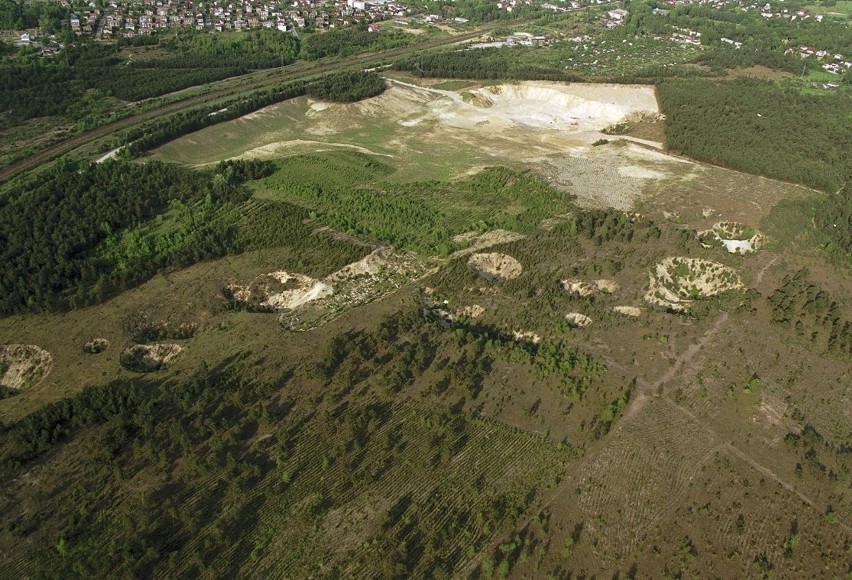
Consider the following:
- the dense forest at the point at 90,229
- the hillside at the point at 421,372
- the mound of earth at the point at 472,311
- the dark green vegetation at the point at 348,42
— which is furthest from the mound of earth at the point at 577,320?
the dark green vegetation at the point at 348,42

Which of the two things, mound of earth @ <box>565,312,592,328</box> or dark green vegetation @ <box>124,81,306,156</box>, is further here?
dark green vegetation @ <box>124,81,306,156</box>

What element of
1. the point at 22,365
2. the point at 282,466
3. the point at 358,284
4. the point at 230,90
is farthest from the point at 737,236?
the point at 230,90

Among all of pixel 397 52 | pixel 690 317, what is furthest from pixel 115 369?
pixel 397 52

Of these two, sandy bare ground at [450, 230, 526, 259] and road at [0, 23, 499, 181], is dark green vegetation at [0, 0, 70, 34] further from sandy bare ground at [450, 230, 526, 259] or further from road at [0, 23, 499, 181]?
sandy bare ground at [450, 230, 526, 259]

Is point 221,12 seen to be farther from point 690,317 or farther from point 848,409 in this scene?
point 848,409

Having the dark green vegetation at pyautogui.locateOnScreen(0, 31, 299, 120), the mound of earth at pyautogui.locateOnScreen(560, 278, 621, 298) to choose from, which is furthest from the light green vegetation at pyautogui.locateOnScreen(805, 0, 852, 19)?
the mound of earth at pyautogui.locateOnScreen(560, 278, 621, 298)

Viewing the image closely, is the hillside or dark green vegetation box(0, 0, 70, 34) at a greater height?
dark green vegetation box(0, 0, 70, 34)

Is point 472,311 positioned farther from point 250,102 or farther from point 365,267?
point 250,102
